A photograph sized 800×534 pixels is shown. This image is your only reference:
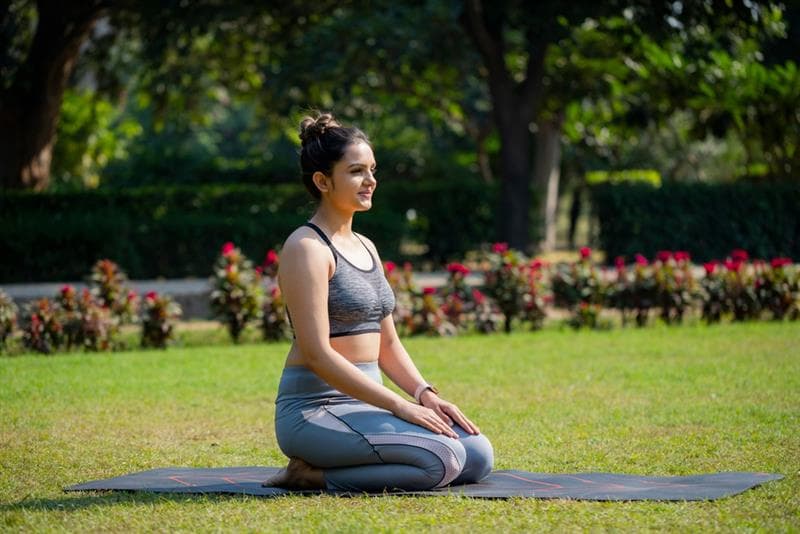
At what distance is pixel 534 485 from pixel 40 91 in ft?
49.7

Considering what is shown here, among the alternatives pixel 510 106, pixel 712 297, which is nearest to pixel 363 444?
pixel 712 297

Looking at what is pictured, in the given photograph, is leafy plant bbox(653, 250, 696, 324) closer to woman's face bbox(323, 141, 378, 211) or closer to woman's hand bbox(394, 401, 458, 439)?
woman's face bbox(323, 141, 378, 211)

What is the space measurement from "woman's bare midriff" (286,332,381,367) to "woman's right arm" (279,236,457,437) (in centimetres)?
13

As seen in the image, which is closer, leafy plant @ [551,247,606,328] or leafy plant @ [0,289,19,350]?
leafy plant @ [0,289,19,350]

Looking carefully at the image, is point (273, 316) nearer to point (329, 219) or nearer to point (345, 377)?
point (329, 219)

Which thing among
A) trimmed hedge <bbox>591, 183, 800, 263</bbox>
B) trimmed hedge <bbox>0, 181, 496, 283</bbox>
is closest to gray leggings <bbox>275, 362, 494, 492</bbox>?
trimmed hedge <bbox>0, 181, 496, 283</bbox>

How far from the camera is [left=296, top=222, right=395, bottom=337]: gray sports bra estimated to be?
558 cm

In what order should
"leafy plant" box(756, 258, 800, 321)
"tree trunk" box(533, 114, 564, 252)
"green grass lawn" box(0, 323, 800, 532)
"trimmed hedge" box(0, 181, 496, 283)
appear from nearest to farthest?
"green grass lawn" box(0, 323, 800, 532), "leafy plant" box(756, 258, 800, 321), "trimmed hedge" box(0, 181, 496, 283), "tree trunk" box(533, 114, 564, 252)

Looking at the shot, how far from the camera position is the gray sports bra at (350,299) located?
558 centimetres

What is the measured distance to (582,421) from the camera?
7.75 m

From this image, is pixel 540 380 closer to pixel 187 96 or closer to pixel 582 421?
pixel 582 421

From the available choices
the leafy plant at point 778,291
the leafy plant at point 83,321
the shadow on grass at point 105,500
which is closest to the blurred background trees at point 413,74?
the leafy plant at point 778,291

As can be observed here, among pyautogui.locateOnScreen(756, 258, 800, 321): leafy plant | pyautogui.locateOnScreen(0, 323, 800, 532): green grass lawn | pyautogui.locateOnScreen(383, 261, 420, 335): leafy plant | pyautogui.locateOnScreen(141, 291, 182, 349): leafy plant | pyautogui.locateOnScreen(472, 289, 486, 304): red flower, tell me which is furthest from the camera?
pyautogui.locateOnScreen(756, 258, 800, 321): leafy plant

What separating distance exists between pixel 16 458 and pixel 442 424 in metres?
2.49
